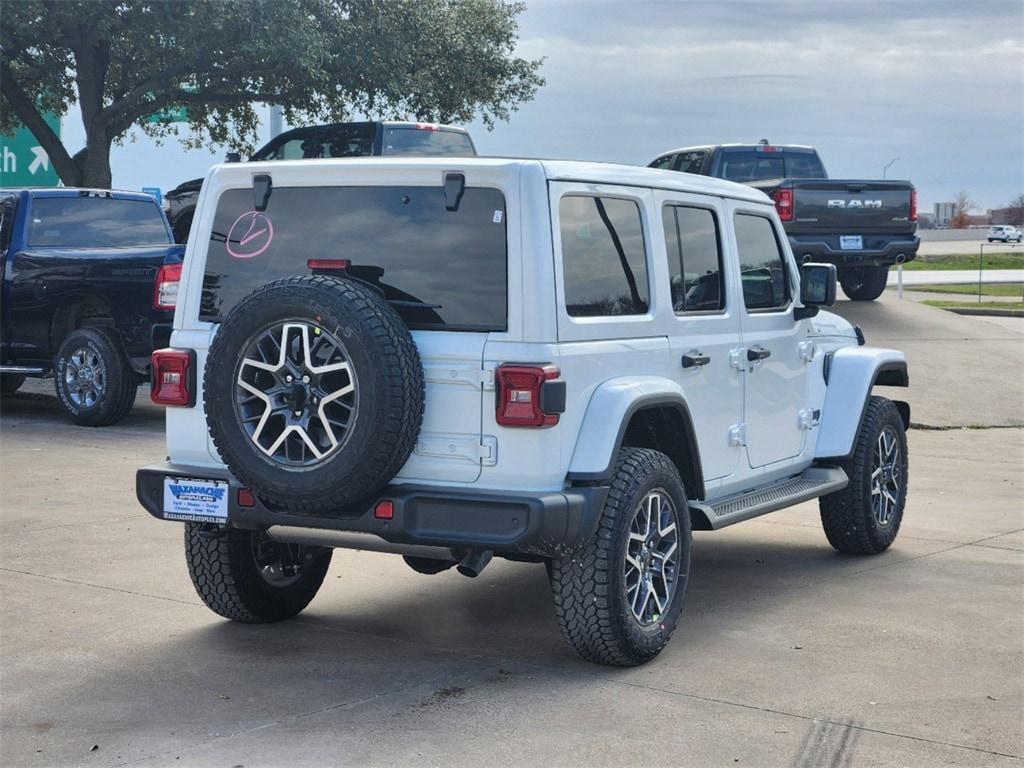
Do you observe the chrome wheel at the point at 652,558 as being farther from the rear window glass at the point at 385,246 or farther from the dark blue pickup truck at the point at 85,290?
the dark blue pickup truck at the point at 85,290

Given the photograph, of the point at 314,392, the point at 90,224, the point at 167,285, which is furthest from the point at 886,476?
the point at 90,224

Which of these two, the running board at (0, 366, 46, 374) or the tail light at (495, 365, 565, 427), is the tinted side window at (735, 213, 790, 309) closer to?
the tail light at (495, 365, 565, 427)

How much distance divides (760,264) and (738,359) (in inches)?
30.6

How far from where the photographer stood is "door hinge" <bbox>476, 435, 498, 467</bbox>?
5.55 m

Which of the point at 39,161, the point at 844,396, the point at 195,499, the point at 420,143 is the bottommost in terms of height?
the point at 195,499

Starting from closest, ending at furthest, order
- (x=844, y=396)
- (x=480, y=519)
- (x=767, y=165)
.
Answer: (x=480, y=519) < (x=844, y=396) < (x=767, y=165)

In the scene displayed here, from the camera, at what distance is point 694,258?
6.77 metres

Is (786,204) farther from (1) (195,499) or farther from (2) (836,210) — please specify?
Answer: (1) (195,499)

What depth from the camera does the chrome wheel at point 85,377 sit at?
1329 centimetres

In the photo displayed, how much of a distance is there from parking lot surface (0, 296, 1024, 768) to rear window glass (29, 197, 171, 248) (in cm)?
493

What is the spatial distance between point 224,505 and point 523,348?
1.34 m

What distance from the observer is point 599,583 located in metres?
5.64

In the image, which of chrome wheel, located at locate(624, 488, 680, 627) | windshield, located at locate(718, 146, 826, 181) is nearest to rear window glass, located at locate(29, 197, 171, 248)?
windshield, located at locate(718, 146, 826, 181)

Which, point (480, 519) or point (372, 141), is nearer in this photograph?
point (480, 519)
